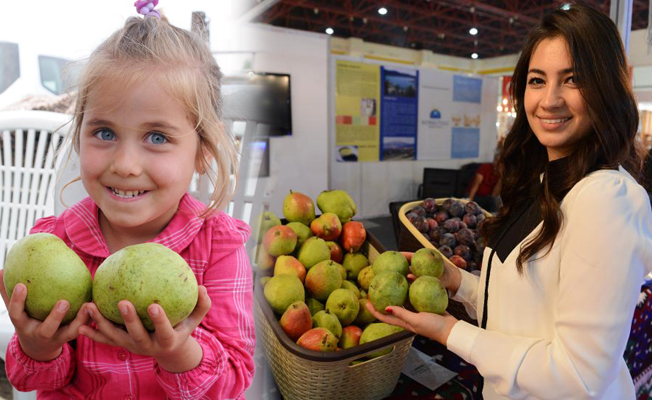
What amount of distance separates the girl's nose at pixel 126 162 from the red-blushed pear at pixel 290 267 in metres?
0.89

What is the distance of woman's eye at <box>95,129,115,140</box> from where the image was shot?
2.40 ft

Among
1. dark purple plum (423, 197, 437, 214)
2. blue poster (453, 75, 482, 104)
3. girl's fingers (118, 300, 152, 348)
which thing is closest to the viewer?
girl's fingers (118, 300, 152, 348)

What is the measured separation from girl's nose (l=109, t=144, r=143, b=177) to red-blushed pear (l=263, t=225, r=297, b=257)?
93cm

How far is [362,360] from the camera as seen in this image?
3.89ft

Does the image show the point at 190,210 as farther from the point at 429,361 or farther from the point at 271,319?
the point at 429,361

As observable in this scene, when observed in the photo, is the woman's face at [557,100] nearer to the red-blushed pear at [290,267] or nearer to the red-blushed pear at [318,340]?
the red-blushed pear at [318,340]

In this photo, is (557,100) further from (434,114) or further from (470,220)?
(434,114)

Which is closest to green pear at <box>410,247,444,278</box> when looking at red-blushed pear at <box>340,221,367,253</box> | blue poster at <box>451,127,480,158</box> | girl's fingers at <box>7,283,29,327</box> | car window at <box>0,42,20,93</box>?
red-blushed pear at <box>340,221,367,253</box>

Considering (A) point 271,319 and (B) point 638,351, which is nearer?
(A) point 271,319

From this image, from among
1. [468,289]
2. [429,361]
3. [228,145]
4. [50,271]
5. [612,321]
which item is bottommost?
[429,361]

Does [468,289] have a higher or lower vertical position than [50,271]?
lower

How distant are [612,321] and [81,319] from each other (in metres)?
0.97

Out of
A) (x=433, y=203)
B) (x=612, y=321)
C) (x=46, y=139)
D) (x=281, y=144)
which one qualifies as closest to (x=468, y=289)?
(x=612, y=321)

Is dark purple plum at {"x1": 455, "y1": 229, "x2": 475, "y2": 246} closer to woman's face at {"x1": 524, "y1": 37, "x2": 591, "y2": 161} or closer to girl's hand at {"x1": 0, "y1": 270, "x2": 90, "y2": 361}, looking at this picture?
woman's face at {"x1": 524, "y1": 37, "x2": 591, "y2": 161}
